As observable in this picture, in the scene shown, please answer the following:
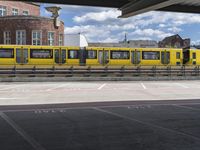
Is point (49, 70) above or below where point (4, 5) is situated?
below

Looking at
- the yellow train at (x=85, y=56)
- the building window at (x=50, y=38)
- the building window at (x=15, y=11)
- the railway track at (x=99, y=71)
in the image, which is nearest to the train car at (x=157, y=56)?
the yellow train at (x=85, y=56)

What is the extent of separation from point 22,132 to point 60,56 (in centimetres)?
3256

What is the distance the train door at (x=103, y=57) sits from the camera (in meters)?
44.3

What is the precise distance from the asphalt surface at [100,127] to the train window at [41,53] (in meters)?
25.9

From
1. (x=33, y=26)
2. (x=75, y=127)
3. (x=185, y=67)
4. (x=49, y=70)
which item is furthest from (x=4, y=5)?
(x=75, y=127)

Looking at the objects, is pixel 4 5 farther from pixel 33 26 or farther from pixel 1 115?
pixel 1 115

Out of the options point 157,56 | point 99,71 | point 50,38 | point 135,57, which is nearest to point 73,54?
point 99,71

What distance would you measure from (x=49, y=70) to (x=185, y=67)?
15117 millimetres

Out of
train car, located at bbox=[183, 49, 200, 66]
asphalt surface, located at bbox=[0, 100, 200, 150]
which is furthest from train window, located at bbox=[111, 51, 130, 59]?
asphalt surface, located at bbox=[0, 100, 200, 150]

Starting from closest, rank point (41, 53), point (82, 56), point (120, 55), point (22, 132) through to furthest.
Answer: point (22, 132)
point (41, 53)
point (82, 56)
point (120, 55)

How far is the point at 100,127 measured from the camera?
11320 mm

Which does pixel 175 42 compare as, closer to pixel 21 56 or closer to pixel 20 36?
pixel 20 36

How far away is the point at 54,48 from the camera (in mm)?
42500

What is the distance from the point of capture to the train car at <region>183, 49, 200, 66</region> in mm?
50625
